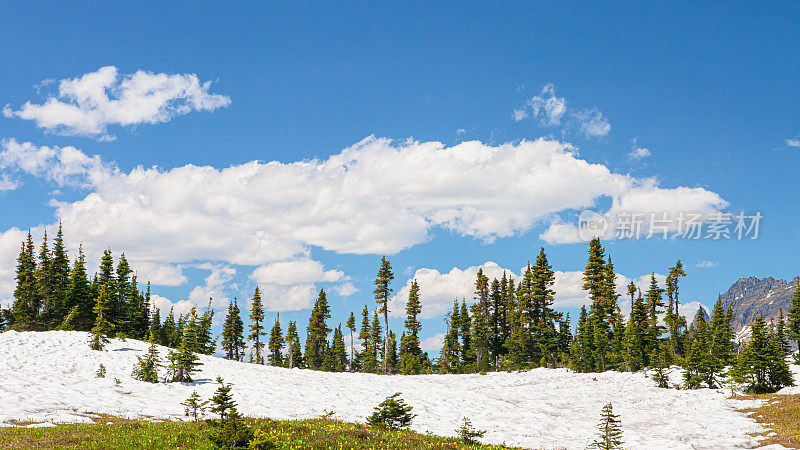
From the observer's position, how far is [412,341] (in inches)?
3061

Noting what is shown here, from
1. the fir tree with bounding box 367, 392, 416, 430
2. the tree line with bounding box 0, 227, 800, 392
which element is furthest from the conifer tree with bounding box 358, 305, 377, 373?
the fir tree with bounding box 367, 392, 416, 430

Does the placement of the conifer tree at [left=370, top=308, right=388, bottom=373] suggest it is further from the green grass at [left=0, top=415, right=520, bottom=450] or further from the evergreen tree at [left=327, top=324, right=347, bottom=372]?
the green grass at [left=0, top=415, right=520, bottom=450]

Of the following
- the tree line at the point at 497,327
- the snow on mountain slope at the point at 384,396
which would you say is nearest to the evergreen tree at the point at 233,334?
the tree line at the point at 497,327

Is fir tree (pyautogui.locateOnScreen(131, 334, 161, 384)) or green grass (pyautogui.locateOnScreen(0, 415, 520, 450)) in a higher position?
fir tree (pyautogui.locateOnScreen(131, 334, 161, 384))

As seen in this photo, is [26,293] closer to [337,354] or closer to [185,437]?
[337,354]

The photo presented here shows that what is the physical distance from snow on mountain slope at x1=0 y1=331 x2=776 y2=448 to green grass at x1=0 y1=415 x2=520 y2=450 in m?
4.74

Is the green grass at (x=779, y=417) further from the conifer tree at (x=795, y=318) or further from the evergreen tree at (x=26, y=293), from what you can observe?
the evergreen tree at (x=26, y=293)

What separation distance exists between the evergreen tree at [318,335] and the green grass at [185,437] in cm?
6242

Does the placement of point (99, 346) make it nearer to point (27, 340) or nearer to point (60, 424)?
point (27, 340)

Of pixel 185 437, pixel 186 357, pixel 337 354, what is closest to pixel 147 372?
pixel 186 357

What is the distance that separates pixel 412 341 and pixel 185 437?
60.6 metres

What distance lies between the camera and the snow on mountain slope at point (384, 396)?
2730 centimetres

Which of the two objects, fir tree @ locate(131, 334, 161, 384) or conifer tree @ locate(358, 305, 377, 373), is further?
conifer tree @ locate(358, 305, 377, 373)

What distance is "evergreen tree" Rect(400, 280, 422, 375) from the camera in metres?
72.8
